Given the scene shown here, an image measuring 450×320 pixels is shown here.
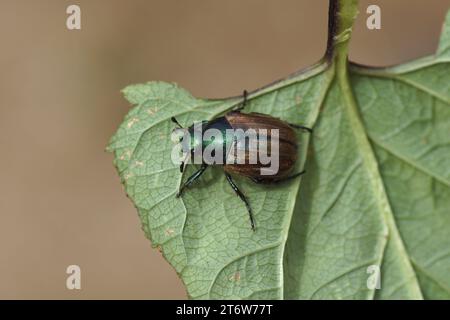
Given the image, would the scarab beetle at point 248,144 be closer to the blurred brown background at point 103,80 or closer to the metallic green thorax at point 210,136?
the metallic green thorax at point 210,136

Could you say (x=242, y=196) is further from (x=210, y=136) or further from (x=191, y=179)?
(x=210, y=136)

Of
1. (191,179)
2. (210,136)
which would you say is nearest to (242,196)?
(191,179)

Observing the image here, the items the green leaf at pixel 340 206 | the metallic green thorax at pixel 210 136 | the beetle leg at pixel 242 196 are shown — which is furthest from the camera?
the metallic green thorax at pixel 210 136

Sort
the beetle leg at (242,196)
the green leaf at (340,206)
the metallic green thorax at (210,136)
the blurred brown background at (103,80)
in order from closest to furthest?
the green leaf at (340,206) → the beetle leg at (242,196) → the metallic green thorax at (210,136) → the blurred brown background at (103,80)

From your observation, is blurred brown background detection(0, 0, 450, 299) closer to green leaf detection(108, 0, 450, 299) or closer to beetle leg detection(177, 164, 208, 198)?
beetle leg detection(177, 164, 208, 198)

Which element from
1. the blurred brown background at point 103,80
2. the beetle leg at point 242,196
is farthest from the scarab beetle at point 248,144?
the blurred brown background at point 103,80

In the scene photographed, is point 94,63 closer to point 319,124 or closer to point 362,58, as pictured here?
point 362,58

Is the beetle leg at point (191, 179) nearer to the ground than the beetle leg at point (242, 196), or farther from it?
farther from it
